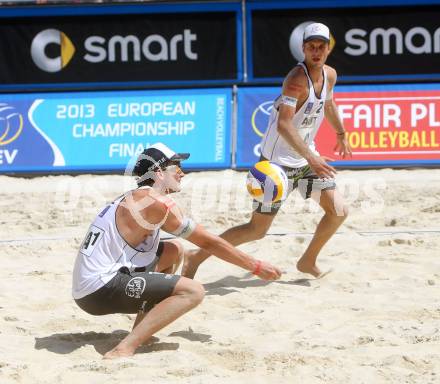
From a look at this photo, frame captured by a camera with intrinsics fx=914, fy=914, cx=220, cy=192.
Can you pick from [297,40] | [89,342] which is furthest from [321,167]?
[297,40]

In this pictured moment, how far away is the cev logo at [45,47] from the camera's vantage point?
11.5 m

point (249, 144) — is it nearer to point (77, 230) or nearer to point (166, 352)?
point (77, 230)

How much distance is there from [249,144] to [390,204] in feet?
7.62

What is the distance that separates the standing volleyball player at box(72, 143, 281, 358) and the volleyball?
51.0 inches

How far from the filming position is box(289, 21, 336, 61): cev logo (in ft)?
37.4

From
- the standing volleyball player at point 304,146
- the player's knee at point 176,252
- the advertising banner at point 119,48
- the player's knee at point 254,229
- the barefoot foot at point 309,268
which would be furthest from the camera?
the advertising banner at point 119,48

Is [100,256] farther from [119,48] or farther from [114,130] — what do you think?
[119,48]

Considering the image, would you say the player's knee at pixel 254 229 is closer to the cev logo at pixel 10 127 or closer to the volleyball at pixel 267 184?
the volleyball at pixel 267 184

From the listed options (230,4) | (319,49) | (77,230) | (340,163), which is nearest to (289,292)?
(319,49)

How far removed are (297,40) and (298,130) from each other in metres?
5.24

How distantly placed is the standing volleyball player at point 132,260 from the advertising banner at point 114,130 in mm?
5855

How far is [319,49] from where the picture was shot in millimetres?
6246

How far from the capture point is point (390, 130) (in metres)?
10.7

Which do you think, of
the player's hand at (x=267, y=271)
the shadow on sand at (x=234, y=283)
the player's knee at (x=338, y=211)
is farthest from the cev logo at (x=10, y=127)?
the player's hand at (x=267, y=271)
